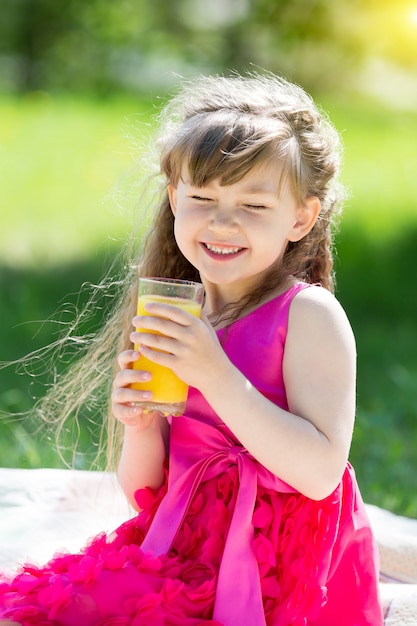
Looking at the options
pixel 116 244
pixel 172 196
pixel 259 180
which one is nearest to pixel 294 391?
pixel 259 180

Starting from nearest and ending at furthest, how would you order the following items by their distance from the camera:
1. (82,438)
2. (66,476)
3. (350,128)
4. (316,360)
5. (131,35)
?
(316,360)
(66,476)
(82,438)
(350,128)
(131,35)

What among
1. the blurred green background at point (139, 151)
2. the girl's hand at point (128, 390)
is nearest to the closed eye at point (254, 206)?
the girl's hand at point (128, 390)

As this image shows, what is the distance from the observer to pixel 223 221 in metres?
2.40

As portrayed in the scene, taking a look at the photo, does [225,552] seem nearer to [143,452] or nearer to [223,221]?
[143,452]

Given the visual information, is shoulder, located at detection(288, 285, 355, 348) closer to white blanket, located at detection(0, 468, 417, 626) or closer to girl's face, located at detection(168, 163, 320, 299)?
girl's face, located at detection(168, 163, 320, 299)

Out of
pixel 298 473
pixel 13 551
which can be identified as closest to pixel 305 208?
pixel 298 473

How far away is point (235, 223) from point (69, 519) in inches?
70.0

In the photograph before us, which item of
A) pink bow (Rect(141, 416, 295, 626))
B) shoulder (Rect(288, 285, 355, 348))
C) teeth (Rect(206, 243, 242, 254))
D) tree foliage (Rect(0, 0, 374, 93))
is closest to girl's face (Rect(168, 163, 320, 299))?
teeth (Rect(206, 243, 242, 254))

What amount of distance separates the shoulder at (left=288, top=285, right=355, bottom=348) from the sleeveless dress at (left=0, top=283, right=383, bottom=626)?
3 centimetres

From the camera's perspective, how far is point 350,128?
1050 cm

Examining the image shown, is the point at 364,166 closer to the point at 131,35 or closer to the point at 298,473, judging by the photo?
the point at 131,35

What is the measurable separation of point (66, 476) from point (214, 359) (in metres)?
1.93

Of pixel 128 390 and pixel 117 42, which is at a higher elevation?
pixel 117 42

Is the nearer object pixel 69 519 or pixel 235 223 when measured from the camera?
pixel 235 223
